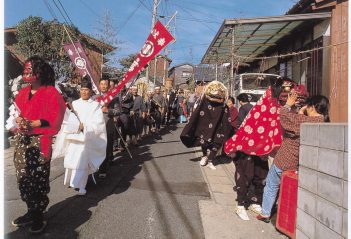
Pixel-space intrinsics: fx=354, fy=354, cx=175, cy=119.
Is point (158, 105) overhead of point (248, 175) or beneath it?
overhead

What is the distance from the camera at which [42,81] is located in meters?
4.09

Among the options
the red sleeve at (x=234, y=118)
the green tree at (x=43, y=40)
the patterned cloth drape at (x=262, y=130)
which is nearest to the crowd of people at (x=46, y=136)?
the patterned cloth drape at (x=262, y=130)

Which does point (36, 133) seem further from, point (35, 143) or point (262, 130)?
point (262, 130)

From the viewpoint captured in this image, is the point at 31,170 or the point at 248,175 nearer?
the point at 31,170

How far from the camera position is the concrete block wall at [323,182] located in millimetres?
2895

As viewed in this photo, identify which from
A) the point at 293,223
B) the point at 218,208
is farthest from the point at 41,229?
the point at 293,223

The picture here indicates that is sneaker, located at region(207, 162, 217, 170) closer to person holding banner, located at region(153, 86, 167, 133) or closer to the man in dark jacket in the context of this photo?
the man in dark jacket

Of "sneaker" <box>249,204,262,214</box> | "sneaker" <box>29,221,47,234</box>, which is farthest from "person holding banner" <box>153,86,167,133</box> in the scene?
"sneaker" <box>29,221,47,234</box>

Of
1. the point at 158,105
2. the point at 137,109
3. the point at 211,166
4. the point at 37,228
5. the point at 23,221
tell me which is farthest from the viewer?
the point at 158,105

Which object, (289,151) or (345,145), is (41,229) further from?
(345,145)

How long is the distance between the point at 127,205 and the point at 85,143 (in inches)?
46.8

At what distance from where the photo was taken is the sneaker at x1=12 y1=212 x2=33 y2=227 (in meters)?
4.16

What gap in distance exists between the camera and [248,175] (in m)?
5.14

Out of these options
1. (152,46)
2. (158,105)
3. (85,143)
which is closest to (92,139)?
(85,143)
